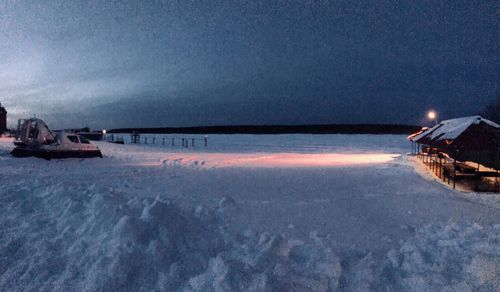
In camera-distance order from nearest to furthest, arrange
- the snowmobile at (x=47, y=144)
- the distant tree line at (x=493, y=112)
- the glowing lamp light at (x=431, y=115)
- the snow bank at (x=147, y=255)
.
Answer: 1. the snow bank at (x=147, y=255)
2. the snowmobile at (x=47, y=144)
3. the glowing lamp light at (x=431, y=115)
4. the distant tree line at (x=493, y=112)

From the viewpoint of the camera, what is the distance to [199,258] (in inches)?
216

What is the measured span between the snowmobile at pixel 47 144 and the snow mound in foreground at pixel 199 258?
13883 mm

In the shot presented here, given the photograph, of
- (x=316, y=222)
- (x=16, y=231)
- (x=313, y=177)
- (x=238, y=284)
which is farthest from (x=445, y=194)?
(x=16, y=231)

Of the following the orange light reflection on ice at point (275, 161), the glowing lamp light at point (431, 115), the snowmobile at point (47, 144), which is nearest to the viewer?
the orange light reflection on ice at point (275, 161)

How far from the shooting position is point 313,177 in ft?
45.2

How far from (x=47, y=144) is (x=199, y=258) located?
18036 millimetres

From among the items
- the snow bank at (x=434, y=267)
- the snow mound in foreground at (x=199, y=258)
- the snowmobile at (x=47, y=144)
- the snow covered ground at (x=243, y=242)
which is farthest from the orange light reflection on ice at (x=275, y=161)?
the snow bank at (x=434, y=267)

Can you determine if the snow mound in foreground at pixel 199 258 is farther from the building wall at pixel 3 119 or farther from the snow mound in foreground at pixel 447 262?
the building wall at pixel 3 119

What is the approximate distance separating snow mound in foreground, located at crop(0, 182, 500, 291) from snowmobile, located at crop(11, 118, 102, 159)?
13.9 metres

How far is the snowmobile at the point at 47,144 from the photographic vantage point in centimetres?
1969

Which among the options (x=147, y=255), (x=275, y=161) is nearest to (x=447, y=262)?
(x=147, y=255)

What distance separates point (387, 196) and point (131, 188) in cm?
729

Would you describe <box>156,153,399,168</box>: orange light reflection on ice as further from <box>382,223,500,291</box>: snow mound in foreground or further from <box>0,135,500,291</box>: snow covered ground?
<box>382,223,500,291</box>: snow mound in foreground

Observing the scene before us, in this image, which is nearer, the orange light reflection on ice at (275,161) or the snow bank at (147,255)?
the snow bank at (147,255)
